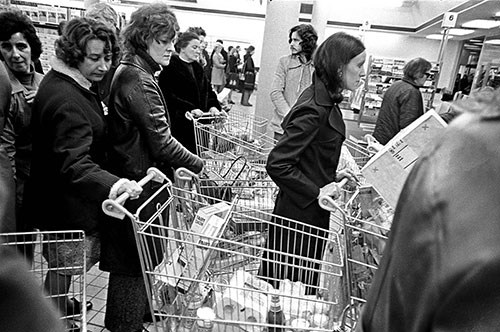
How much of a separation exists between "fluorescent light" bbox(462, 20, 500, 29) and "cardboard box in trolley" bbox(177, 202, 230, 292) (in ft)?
36.5

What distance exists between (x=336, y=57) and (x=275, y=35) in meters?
3.44

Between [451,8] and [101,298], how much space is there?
31.0 ft

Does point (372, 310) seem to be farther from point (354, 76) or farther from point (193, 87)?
point (193, 87)

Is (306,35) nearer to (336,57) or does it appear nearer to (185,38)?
(185,38)

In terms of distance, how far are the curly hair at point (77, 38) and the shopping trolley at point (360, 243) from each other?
1344 mm

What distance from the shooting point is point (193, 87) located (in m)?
3.79

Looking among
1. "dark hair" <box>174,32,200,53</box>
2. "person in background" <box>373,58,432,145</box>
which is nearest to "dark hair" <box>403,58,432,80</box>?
"person in background" <box>373,58,432,145</box>

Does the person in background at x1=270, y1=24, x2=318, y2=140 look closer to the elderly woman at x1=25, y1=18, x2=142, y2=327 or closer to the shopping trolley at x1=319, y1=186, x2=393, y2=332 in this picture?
the elderly woman at x1=25, y1=18, x2=142, y2=327

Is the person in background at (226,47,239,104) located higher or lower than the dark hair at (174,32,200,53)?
lower

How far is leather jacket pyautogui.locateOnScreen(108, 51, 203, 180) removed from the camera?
6.70ft

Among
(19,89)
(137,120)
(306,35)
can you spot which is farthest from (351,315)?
(306,35)

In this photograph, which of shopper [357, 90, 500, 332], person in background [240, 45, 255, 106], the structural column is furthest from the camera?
person in background [240, 45, 255, 106]

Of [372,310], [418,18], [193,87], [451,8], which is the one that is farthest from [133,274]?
[418,18]

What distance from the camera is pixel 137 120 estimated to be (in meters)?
2.06
